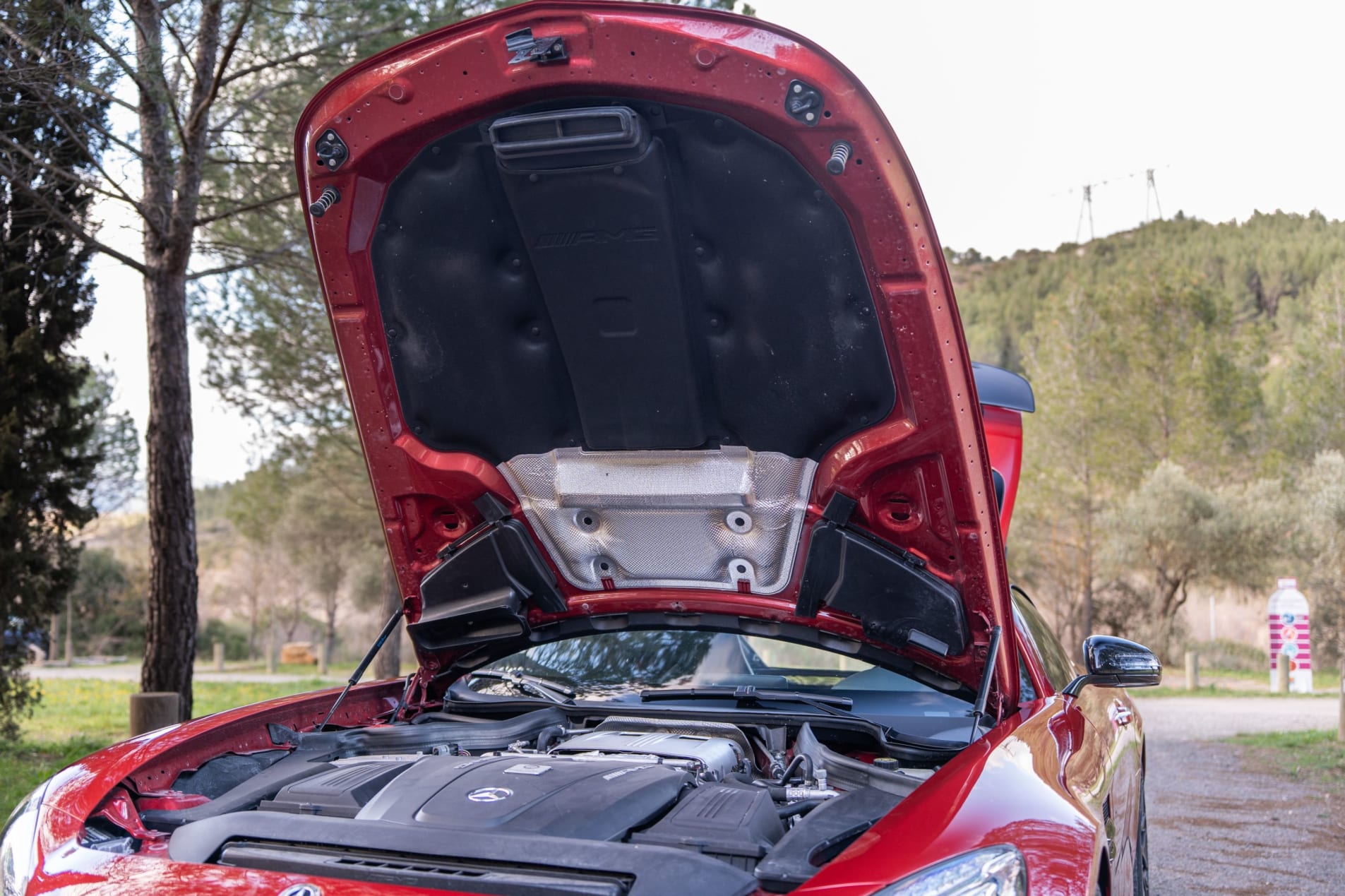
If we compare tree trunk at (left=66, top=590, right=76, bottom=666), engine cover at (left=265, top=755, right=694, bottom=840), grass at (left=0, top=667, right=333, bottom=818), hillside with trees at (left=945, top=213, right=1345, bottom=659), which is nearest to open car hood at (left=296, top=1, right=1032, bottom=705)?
engine cover at (left=265, top=755, right=694, bottom=840)

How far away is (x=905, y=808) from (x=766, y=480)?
118 cm

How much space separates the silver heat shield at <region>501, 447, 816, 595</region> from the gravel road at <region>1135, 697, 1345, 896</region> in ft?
10.7

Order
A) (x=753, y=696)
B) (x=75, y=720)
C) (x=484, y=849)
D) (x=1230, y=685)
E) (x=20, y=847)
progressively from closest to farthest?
(x=484, y=849)
(x=20, y=847)
(x=753, y=696)
(x=75, y=720)
(x=1230, y=685)

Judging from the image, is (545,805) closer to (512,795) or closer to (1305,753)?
(512,795)

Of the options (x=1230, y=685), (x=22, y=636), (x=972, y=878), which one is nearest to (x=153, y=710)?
(x=22, y=636)

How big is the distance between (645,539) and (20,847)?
1667 millimetres

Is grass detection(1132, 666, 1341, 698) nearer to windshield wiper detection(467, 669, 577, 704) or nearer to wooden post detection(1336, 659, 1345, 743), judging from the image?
wooden post detection(1336, 659, 1345, 743)

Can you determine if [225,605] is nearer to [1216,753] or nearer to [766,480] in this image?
[1216,753]

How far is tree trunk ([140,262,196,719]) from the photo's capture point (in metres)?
7.33

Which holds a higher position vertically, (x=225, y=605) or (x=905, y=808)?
(x=905, y=808)

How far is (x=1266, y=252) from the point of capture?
115 feet

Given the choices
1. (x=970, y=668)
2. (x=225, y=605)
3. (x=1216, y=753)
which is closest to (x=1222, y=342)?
(x=1216, y=753)

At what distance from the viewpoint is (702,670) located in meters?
3.38

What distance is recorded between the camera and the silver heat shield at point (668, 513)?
9.71ft
